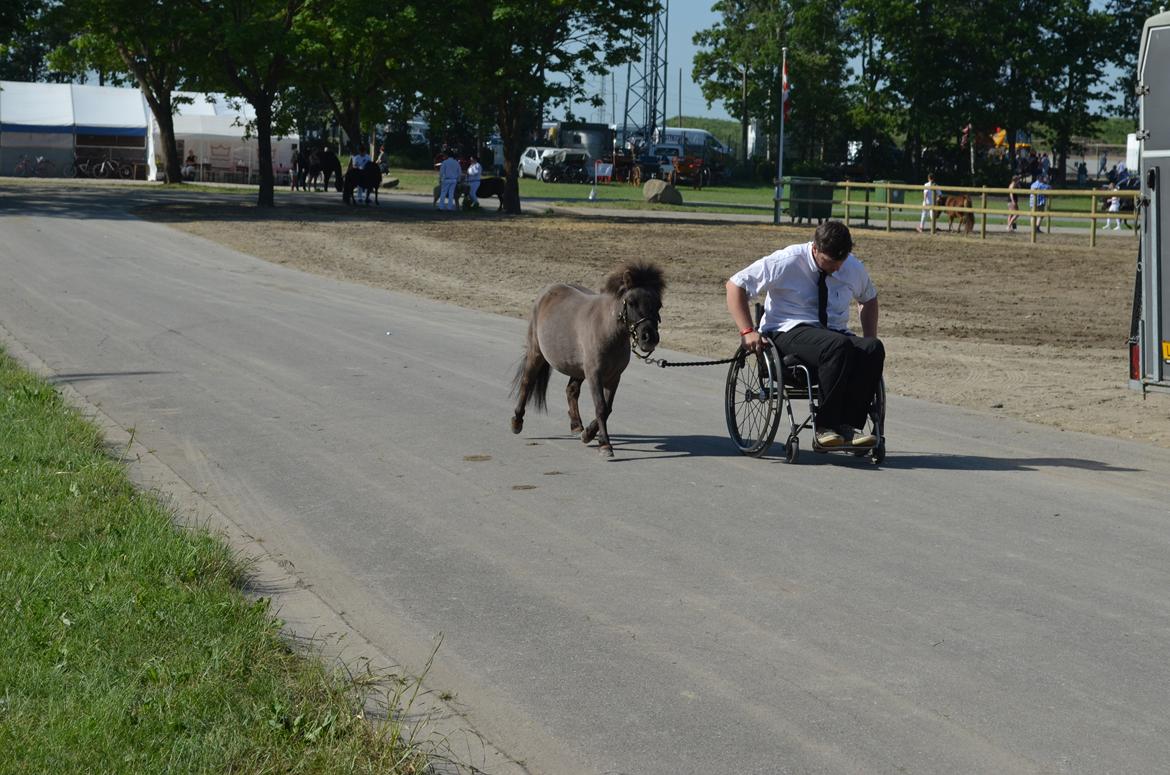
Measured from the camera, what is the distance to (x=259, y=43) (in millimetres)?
41438

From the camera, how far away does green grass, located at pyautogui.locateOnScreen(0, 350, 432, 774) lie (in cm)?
443

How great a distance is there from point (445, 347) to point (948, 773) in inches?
451

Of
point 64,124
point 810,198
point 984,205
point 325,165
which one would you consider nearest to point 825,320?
point 984,205

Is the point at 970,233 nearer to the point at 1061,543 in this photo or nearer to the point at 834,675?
the point at 1061,543

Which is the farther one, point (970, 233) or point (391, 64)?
point (391, 64)

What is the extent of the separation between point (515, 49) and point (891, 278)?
881 inches

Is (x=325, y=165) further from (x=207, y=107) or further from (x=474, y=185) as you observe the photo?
(x=207, y=107)

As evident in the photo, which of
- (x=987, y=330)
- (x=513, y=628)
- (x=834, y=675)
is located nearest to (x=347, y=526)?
(x=513, y=628)

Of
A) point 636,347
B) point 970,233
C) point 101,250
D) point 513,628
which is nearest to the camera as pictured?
point 513,628

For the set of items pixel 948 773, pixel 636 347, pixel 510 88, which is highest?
pixel 510 88

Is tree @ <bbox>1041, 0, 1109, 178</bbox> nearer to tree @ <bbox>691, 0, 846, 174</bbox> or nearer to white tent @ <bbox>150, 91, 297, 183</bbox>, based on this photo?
tree @ <bbox>691, 0, 846, 174</bbox>

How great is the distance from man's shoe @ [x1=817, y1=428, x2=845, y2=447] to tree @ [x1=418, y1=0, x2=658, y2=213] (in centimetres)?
3600

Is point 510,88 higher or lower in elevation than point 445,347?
higher

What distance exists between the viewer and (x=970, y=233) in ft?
127
